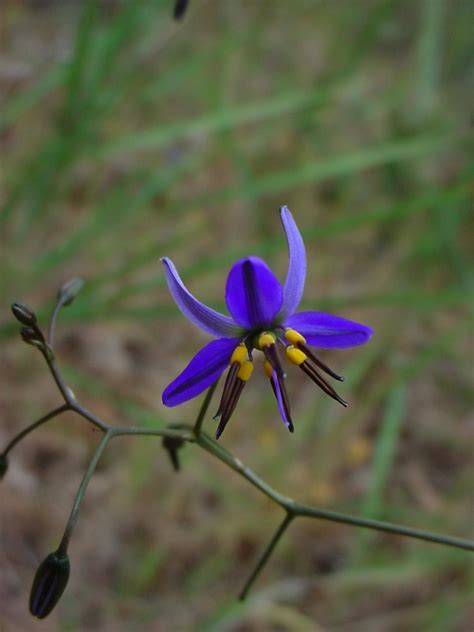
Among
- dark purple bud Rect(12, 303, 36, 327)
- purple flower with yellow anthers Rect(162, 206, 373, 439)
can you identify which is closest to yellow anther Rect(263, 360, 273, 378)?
purple flower with yellow anthers Rect(162, 206, 373, 439)

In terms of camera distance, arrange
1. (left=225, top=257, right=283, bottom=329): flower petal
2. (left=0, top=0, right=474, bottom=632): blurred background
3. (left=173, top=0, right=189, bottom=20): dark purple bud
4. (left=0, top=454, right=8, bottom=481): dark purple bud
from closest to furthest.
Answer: (left=225, top=257, right=283, bottom=329): flower petal < (left=0, top=454, right=8, bottom=481): dark purple bud < (left=173, top=0, right=189, bottom=20): dark purple bud < (left=0, top=0, right=474, bottom=632): blurred background

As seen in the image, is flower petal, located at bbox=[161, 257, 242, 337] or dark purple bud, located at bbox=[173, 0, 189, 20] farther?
dark purple bud, located at bbox=[173, 0, 189, 20]

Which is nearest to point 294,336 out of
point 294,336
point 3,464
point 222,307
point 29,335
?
point 294,336

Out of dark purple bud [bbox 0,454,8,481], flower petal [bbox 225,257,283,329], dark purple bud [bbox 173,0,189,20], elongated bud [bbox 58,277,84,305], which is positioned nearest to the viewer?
flower petal [bbox 225,257,283,329]

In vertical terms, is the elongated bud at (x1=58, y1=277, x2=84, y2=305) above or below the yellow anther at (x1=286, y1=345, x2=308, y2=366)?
above

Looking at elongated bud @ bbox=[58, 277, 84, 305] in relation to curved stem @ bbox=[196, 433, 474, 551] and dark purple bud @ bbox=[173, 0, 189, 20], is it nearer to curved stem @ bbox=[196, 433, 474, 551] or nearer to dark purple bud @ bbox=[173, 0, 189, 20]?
curved stem @ bbox=[196, 433, 474, 551]

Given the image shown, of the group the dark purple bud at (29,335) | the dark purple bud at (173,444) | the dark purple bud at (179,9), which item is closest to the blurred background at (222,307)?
the dark purple bud at (179,9)

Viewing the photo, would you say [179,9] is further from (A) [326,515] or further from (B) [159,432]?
(A) [326,515]

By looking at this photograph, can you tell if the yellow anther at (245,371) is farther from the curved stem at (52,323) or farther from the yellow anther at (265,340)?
the curved stem at (52,323)
